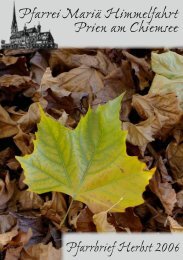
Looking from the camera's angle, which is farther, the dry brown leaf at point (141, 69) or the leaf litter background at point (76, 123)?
the dry brown leaf at point (141, 69)

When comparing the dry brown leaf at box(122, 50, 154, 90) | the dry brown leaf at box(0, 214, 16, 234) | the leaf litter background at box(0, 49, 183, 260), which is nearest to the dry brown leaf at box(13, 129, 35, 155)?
the leaf litter background at box(0, 49, 183, 260)

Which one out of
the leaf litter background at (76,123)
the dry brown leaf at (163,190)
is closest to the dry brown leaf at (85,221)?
the leaf litter background at (76,123)

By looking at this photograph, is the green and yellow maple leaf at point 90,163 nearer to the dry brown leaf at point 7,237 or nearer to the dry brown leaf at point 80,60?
the dry brown leaf at point 7,237

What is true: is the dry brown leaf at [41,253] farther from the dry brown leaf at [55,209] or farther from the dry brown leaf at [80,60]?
the dry brown leaf at [80,60]

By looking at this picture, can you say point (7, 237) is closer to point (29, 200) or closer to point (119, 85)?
point (29, 200)

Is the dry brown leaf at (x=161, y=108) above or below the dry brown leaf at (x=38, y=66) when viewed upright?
below

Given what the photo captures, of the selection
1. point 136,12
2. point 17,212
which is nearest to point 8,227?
point 17,212

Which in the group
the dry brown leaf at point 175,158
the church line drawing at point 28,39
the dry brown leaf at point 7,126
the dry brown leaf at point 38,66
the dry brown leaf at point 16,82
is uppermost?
the church line drawing at point 28,39

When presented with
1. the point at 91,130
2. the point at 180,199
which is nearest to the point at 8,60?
the point at 91,130
